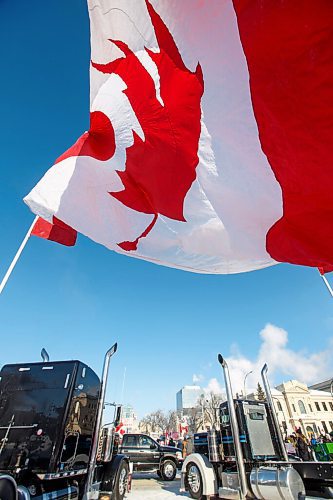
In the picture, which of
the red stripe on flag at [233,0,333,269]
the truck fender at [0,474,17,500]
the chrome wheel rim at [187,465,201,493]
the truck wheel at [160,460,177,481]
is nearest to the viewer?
the red stripe on flag at [233,0,333,269]

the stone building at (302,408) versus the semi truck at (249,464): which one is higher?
the stone building at (302,408)

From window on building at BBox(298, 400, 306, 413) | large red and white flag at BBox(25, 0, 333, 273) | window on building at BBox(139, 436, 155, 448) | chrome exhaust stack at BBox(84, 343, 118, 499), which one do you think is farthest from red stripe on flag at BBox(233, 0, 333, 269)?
window on building at BBox(298, 400, 306, 413)

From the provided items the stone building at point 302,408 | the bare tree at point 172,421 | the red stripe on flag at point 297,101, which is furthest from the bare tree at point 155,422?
the red stripe on flag at point 297,101

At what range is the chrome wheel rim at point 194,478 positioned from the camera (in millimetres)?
7098

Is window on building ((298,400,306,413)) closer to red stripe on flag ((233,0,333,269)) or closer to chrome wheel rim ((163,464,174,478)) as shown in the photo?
chrome wheel rim ((163,464,174,478))

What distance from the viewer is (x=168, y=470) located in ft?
37.5

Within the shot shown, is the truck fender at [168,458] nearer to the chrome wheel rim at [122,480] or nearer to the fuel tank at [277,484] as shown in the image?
the chrome wheel rim at [122,480]

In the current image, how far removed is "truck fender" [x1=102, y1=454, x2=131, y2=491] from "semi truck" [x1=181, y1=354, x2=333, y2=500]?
2032 millimetres

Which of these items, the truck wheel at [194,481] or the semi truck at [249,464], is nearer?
the semi truck at [249,464]

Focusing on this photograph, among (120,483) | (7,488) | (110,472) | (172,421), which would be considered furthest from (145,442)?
(172,421)

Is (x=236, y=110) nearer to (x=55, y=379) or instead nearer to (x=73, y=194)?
(x=73, y=194)

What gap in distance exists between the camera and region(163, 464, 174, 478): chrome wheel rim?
11.3 m

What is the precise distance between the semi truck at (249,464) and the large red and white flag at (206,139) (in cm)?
418

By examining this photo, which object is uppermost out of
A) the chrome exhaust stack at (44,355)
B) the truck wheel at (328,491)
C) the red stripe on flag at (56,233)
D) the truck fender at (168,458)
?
the red stripe on flag at (56,233)
